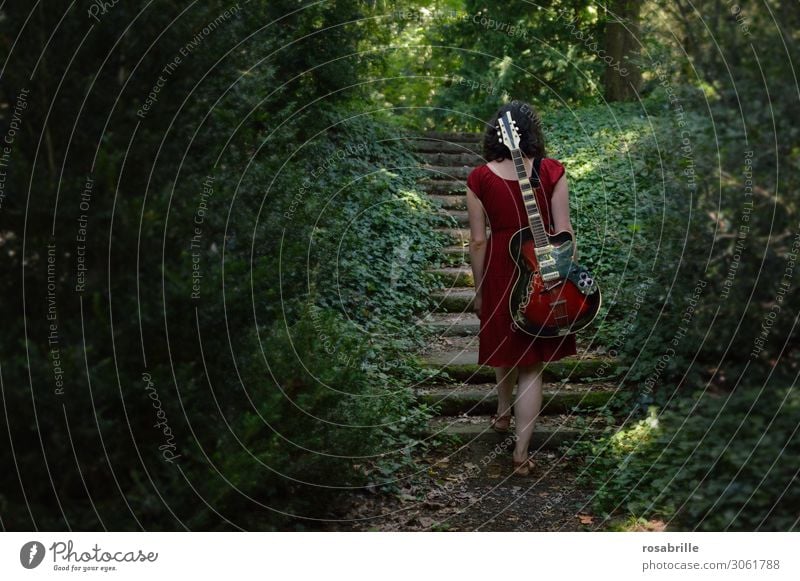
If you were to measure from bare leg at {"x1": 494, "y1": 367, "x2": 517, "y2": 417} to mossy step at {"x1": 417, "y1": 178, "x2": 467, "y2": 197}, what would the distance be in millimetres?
5718

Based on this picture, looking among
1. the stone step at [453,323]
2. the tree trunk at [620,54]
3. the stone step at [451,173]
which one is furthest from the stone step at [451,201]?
the tree trunk at [620,54]

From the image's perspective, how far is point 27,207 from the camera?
356 centimetres

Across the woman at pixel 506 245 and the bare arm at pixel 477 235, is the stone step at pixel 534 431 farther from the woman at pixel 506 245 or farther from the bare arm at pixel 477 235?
the bare arm at pixel 477 235

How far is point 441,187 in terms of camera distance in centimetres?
1127

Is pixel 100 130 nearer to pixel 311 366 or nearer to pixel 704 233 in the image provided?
pixel 311 366

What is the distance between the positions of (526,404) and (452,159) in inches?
297

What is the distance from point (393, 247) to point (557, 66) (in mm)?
6214

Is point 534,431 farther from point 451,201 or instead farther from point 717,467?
point 451,201

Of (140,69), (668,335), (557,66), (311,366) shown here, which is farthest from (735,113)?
(557,66)

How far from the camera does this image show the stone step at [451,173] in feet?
37.7

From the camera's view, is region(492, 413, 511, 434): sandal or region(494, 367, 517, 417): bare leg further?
region(492, 413, 511, 434): sandal

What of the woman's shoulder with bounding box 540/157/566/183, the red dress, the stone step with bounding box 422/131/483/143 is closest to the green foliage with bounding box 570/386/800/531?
the red dress

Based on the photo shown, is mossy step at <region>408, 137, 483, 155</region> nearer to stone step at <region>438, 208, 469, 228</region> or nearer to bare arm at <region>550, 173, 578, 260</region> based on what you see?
stone step at <region>438, 208, 469, 228</region>

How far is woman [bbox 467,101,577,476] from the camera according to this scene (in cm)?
511
